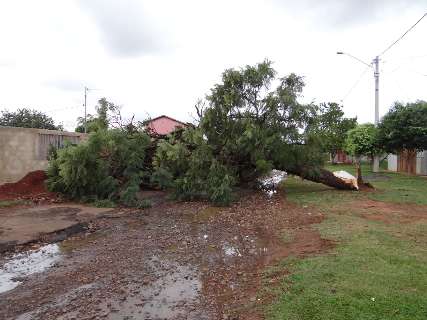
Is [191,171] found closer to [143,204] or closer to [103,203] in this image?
[143,204]

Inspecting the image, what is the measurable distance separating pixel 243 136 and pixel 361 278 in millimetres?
8076

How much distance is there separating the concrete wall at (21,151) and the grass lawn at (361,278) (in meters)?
9.85

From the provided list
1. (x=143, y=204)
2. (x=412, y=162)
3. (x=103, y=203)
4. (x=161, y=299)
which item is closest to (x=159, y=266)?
(x=161, y=299)

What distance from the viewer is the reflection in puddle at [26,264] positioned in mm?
5230

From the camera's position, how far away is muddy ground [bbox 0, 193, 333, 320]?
431 centimetres

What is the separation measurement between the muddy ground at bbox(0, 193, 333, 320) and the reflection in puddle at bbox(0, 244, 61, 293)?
0.02 m

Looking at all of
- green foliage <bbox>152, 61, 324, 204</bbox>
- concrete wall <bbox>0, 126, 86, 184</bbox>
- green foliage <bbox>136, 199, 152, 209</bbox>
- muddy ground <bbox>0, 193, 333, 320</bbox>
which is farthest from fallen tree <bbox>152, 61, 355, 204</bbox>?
concrete wall <bbox>0, 126, 86, 184</bbox>

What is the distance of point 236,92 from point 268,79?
1149 millimetres

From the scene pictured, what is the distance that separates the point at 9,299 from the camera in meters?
4.59

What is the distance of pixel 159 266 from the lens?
231 inches

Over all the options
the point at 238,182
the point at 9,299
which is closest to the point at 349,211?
the point at 238,182

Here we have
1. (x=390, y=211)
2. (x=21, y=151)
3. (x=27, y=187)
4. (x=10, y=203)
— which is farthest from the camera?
(x=21, y=151)

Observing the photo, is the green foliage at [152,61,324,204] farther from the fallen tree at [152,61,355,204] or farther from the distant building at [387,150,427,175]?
the distant building at [387,150,427,175]

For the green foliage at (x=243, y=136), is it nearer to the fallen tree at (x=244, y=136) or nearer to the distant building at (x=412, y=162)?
the fallen tree at (x=244, y=136)
